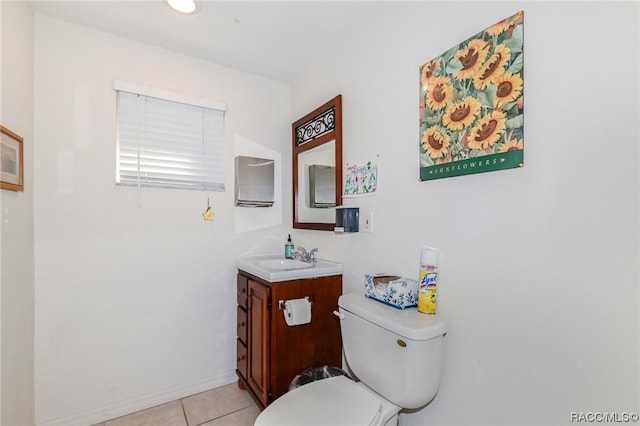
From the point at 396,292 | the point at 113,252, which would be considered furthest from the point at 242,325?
the point at 396,292

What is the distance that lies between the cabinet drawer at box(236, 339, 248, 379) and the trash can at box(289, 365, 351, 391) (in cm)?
47

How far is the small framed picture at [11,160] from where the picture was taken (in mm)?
1236

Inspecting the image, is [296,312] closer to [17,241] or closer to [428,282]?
[428,282]

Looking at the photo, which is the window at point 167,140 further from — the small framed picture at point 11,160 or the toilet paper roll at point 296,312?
the toilet paper roll at point 296,312

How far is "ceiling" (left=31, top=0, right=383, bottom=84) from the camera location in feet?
5.10

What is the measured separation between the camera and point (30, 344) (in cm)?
154

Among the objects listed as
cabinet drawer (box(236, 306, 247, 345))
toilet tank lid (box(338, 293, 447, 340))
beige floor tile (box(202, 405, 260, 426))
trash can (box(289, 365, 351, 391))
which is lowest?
beige floor tile (box(202, 405, 260, 426))

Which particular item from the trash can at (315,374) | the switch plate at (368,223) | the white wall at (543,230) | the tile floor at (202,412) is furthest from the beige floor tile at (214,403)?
the switch plate at (368,223)

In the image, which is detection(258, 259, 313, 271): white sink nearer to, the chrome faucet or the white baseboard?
the chrome faucet

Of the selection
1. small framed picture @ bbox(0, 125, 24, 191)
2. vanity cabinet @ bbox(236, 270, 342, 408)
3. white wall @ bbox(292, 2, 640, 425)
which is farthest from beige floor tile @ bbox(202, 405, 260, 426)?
small framed picture @ bbox(0, 125, 24, 191)

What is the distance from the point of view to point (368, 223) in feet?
5.27

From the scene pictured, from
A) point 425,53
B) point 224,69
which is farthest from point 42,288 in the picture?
point 425,53

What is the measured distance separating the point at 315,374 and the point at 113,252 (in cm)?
143

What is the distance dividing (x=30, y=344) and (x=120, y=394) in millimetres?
584
